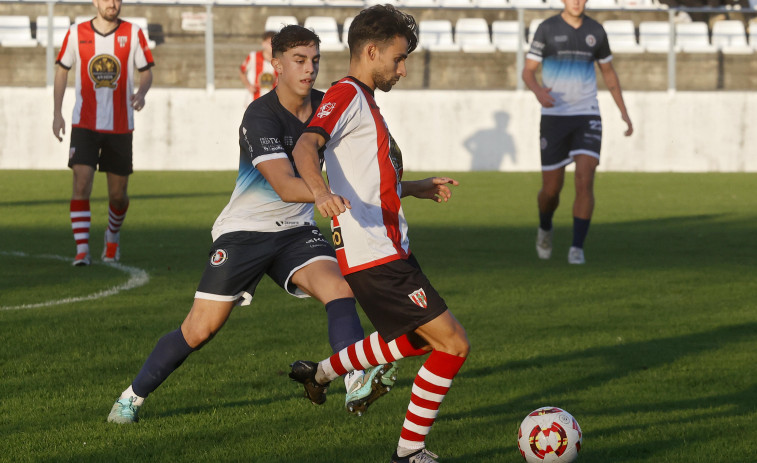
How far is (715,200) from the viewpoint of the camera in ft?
52.7

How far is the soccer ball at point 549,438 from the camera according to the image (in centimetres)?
421

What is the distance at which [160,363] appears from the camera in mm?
4895

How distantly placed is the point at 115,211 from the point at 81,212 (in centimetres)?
27

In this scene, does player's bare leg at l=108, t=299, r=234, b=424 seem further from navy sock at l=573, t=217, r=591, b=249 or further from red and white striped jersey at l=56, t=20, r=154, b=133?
navy sock at l=573, t=217, r=591, b=249

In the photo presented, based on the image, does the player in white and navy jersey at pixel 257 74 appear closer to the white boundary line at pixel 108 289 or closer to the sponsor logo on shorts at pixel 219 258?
the white boundary line at pixel 108 289

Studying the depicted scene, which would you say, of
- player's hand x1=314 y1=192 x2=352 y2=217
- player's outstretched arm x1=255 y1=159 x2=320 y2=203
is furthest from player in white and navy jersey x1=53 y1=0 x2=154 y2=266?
player's hand x1=314 y1=192 x2=352 y2=217

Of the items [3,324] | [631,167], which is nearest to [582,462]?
[3,324]

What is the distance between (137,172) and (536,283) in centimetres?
1260

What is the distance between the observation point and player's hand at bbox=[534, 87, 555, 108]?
10.0 m

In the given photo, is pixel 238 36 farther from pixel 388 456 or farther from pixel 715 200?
pixel 388 456

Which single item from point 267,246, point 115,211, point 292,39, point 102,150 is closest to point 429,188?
point 267,246

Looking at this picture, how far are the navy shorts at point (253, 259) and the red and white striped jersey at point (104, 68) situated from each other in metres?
4.87

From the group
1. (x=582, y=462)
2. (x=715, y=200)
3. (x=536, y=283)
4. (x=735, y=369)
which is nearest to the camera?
(x=582, y=462)

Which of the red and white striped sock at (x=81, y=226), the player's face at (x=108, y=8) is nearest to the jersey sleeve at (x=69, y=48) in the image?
the player's face at (x=108, y=8)
